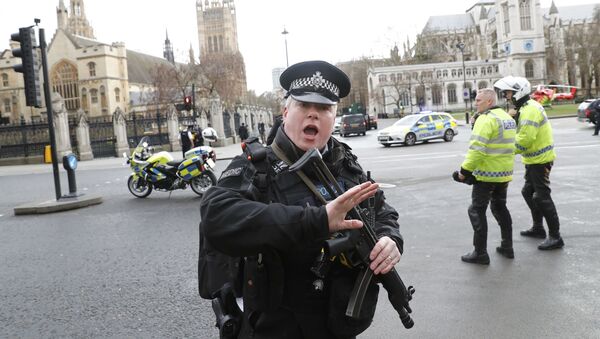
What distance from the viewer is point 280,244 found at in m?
1.86

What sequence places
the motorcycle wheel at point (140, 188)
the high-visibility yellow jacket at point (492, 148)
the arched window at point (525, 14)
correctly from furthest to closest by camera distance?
the arched window at point (525, 14), the motorcycle wheel at point (140, 188), the high-visibility yellow jacket at point (492, 148)

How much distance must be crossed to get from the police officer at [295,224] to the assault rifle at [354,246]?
0.04 metres

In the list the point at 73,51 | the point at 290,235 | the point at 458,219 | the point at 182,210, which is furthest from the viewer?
the point at 73,51

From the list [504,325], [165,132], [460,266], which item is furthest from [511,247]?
[165,132]

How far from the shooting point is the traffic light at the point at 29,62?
11844mm

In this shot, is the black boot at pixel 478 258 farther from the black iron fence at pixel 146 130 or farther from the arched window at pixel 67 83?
the arched window at pixel 67 83

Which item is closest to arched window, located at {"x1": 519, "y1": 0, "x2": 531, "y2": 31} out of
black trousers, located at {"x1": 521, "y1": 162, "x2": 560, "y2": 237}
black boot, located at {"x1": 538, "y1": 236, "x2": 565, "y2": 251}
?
black trousers, located at {"x1": 521, "y1": 162, "x2": 560, "y2": 237}

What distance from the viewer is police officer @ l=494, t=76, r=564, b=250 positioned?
20.3 ft

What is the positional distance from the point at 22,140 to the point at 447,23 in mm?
109276

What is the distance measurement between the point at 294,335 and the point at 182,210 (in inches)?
344

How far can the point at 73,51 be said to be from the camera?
8206 centimetres

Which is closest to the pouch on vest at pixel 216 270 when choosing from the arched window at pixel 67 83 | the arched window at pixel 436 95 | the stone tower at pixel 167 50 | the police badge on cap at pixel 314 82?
the police badge on cap at pixel 314 82

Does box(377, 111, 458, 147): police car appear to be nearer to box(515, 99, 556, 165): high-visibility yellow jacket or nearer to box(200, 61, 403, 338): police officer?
box(515, 99, 556, 165): high-visibility yellow jacket

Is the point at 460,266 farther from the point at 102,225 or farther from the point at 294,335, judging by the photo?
the point at 102,225
